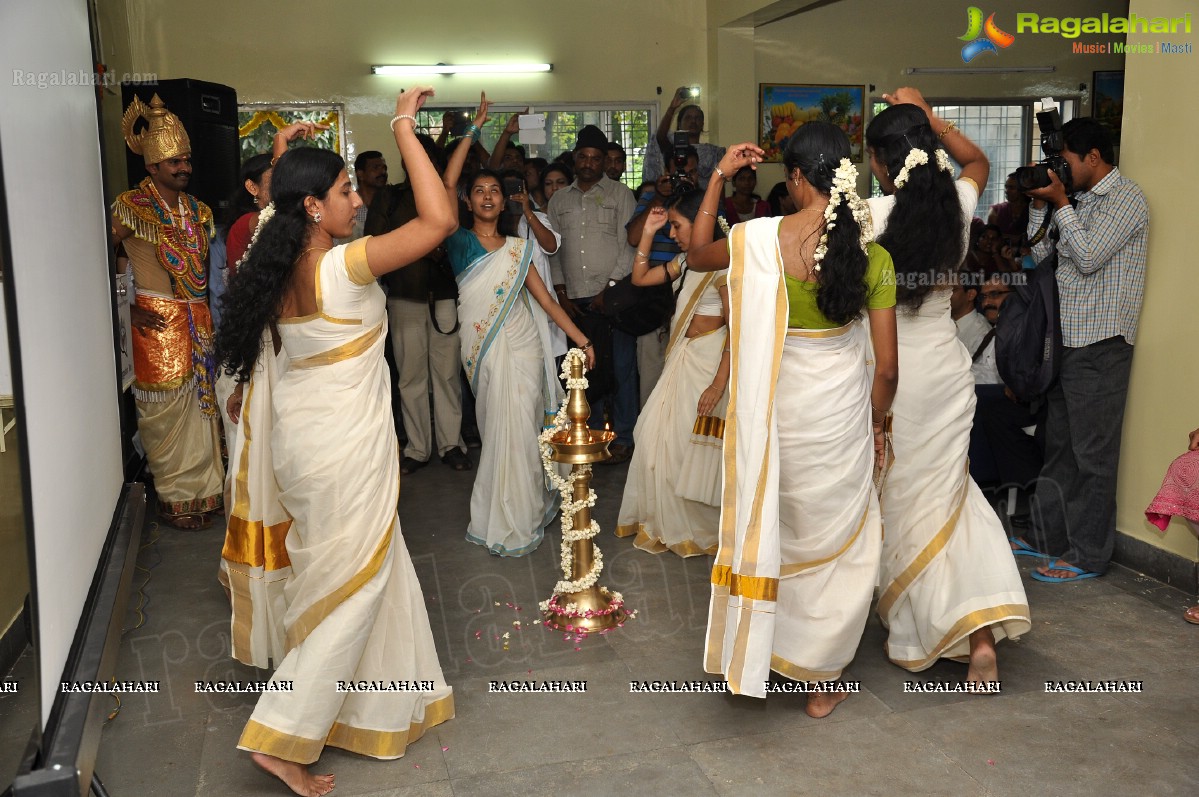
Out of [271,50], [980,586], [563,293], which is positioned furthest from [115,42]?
[980,586]

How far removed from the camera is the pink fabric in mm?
3352

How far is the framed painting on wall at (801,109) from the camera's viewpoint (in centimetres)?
780

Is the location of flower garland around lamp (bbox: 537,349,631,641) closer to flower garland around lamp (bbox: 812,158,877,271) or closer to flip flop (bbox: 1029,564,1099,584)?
flower garland around lamp (bbox: 812,158,877,271)

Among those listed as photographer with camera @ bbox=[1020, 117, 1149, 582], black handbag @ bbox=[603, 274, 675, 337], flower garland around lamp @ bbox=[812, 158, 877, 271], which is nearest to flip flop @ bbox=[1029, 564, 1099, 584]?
photographer with camera @ bbox=[1020, 117, 1149, 582]

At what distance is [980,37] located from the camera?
8.22 metres

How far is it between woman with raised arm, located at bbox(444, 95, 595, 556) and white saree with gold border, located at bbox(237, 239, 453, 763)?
5.16ft

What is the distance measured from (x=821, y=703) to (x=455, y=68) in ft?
18.6

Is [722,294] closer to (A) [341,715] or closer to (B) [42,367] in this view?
(A) [341,715]

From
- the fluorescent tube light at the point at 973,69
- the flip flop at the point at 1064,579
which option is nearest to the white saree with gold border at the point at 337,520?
the flip flop at the point at 1064,579

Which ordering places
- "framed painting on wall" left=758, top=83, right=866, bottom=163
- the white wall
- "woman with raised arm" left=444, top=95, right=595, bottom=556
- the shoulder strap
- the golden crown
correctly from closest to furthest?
the white wall, "woman with raised arm" left=444, top=95, right=595, bottom=556, the golden crown, the shoulder strap, "framed painting on wall" left=758, top=83, right=866, bottom=163

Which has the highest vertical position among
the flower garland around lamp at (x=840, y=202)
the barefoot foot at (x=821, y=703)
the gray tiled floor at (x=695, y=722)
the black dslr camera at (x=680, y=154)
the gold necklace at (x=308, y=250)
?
the black dslr camera at (x=680, y=154)

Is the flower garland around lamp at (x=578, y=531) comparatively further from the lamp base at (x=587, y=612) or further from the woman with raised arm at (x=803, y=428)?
the woman with raised arm at (x=803, y=428)

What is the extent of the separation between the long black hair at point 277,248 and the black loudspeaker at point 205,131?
9.06ft

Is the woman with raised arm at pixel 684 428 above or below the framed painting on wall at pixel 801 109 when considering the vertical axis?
below
